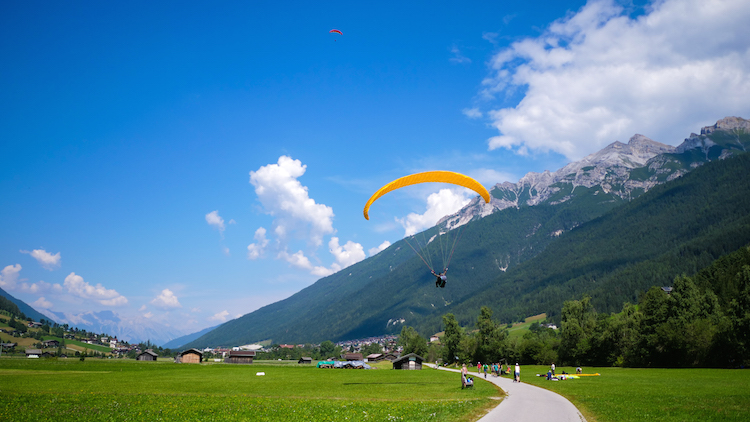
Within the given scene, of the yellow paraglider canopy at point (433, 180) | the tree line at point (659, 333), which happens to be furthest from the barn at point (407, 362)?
the yellow paraglider canopy at point (433, 180)

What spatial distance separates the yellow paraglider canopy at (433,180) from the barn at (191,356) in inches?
3678

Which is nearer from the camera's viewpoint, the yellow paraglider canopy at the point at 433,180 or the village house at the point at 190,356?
the yellow paraglider canopy at the point at 433,180

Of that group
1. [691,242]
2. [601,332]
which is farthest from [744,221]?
[601,332]

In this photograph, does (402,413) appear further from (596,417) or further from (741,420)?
(741,420)

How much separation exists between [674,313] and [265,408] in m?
60.0

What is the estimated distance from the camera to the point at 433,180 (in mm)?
28125

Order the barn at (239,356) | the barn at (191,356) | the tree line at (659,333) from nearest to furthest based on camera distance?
the tree line at (659,333)
the barn at (191,356)
the barn at (239,356)

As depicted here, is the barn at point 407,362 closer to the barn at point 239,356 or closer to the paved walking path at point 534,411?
the barn at point 239,356

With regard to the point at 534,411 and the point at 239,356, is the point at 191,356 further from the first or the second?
the point at 534,411

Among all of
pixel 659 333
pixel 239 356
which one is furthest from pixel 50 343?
pixel 659 333

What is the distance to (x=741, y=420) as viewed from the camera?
1460 centimetres

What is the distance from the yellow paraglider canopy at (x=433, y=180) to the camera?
90.9 ft

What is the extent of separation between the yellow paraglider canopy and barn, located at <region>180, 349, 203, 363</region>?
307 ft

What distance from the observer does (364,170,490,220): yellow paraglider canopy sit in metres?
27.7
